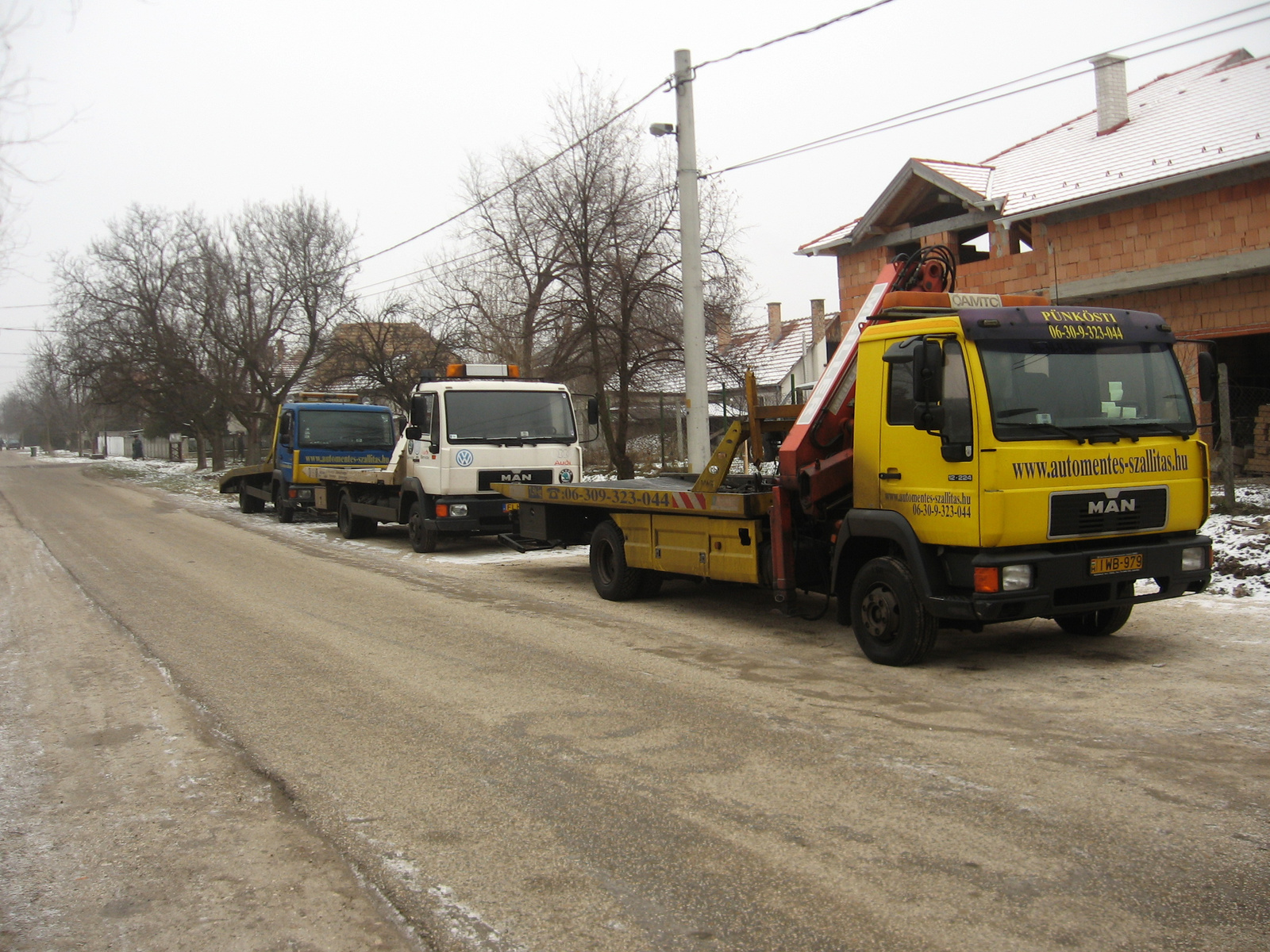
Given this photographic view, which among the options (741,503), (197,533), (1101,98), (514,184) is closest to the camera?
(741,503)

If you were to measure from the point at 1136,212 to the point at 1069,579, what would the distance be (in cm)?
1302

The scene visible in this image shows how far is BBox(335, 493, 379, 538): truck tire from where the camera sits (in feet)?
58.1

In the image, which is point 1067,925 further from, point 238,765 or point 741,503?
point 741,503

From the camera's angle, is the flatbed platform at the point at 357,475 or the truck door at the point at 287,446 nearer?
the flatbed platform at the point at 357,475

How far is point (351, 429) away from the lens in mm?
20844

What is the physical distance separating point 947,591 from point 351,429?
16.3m

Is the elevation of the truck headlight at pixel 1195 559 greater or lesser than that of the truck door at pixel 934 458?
lesser

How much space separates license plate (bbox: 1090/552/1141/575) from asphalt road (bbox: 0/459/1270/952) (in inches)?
27.0

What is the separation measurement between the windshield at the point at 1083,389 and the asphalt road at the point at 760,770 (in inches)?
64.0

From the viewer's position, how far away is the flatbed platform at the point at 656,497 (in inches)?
325

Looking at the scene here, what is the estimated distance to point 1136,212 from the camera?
16984mm

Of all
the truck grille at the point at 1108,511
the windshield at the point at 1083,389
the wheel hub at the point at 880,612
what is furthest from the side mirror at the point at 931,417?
the wheel hub at the point at 880,612

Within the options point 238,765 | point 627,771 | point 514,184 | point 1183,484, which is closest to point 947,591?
point 1183,484

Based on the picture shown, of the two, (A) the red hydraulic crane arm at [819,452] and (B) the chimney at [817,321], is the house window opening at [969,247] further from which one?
(B) the chimney at [817,321]
